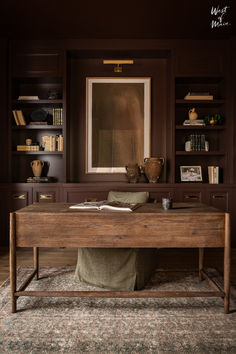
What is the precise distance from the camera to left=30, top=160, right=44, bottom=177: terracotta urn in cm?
382

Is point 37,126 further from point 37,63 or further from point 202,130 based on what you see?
point 202,130

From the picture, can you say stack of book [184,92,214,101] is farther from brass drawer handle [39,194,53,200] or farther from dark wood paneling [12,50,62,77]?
brass drawer handle [39,194,53,200]

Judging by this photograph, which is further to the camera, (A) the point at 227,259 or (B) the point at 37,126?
(B) the point at 37,126

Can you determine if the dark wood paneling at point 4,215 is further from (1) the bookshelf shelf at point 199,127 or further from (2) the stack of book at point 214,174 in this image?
(2) the stack of book at point 214,174

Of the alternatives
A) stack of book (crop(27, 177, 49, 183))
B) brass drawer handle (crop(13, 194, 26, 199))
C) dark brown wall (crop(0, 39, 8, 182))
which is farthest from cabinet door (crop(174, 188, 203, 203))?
dark brown wall (crop(0, 39, 8, 182))

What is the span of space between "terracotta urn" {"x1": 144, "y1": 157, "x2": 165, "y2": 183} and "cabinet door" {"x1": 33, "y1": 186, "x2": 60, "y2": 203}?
1221 mm

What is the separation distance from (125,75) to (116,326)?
130 inches

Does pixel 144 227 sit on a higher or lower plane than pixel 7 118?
lower

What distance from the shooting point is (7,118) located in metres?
3.73

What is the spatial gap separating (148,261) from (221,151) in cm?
217

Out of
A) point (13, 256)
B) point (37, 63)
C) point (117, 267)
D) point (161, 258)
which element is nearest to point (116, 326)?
point (117, 267)

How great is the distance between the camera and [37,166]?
12.5 feet

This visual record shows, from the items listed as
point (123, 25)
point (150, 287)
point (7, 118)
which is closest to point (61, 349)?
point (150, 287)

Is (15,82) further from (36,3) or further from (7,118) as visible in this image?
(36,3)
